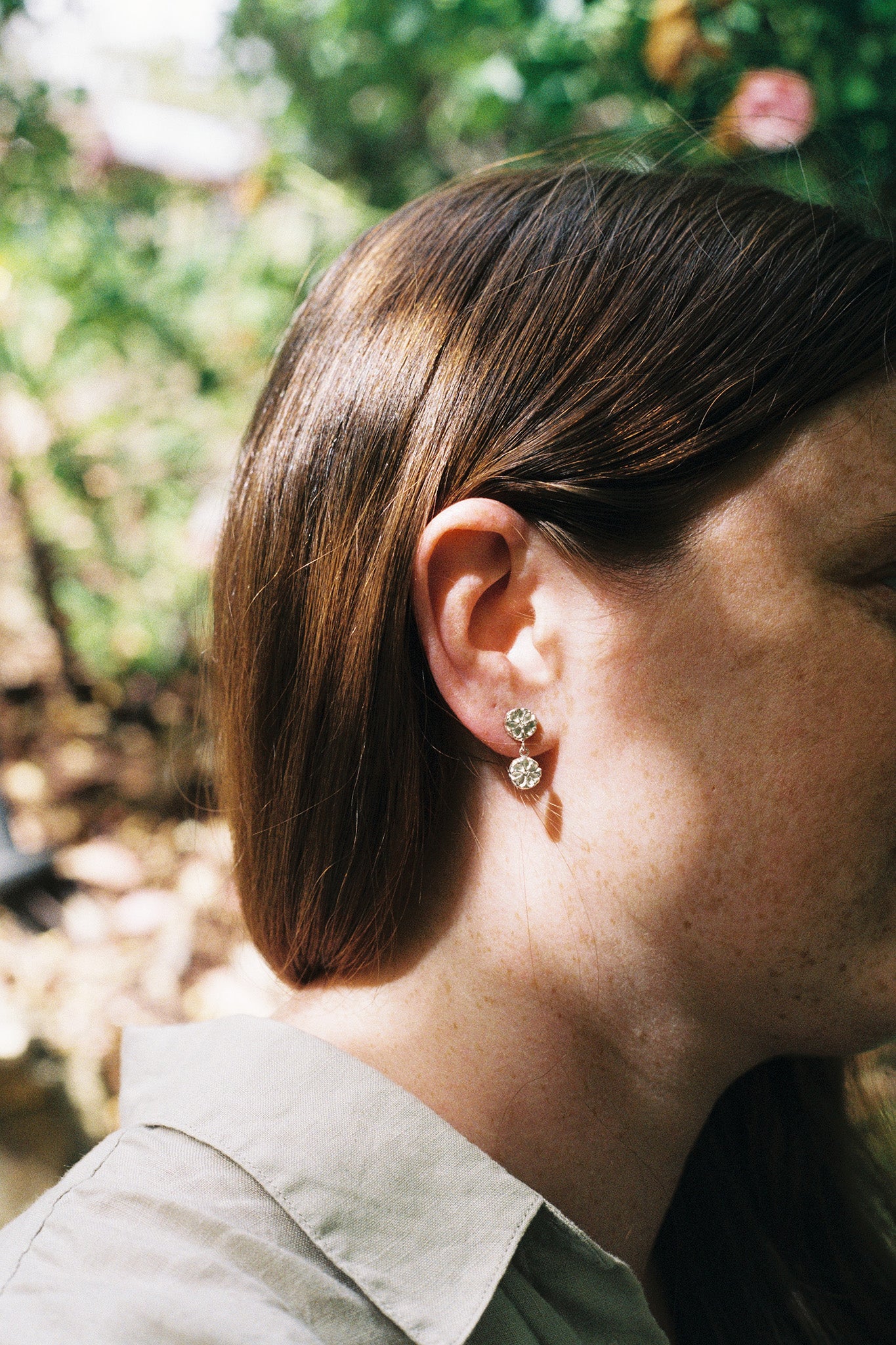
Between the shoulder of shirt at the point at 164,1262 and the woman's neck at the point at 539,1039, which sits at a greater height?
the shoulder of shirt at the point at 164,1262

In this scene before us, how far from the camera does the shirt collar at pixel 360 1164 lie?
100 cm

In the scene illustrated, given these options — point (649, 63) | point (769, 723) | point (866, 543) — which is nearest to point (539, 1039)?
point (769, 723)

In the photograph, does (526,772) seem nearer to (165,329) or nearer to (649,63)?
(649,63)

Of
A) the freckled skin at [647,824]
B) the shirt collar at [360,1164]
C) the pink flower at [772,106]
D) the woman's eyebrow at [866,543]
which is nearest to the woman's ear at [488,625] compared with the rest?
the freckled skin at [647,824]

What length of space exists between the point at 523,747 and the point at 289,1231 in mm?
572

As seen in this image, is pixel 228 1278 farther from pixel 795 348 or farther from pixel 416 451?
pixel 795 348

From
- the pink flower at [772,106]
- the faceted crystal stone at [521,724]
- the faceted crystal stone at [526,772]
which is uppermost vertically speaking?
the pink flower at [772,106]

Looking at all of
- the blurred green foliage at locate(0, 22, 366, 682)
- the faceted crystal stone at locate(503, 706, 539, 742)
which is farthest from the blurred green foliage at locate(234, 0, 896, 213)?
the faceted crystal stone at locate(503, 706, 539, 742)

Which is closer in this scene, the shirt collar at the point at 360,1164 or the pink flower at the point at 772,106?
the shirt collar at the point at 360,1164

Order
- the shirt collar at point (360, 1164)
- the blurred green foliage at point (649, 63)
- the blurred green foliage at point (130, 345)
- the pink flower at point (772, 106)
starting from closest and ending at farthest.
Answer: the shirt collar at point (360, 1164) → the pink flower at point (772, 106) → the blurred green foliage at point (649, 63) → the blurred green foliage at point (130, 345)

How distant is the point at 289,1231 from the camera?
1.00 m

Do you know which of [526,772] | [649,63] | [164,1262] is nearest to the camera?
[164,1262]

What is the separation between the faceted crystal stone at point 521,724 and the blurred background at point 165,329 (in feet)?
4.07

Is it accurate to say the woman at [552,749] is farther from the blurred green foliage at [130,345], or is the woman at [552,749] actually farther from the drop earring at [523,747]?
the blurred green foliage at [130,345]
